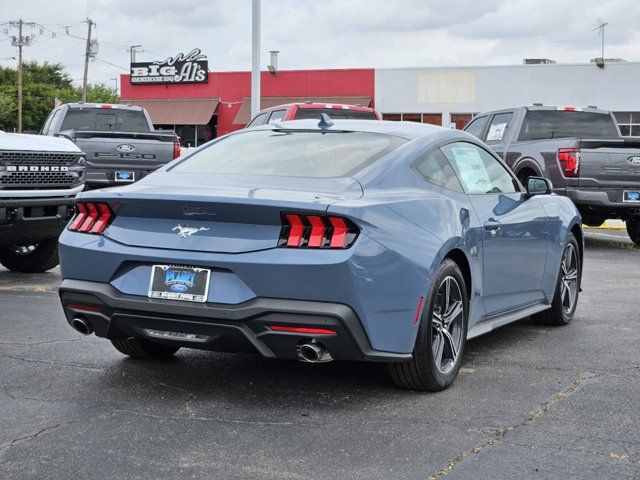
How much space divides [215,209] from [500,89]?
39.3m

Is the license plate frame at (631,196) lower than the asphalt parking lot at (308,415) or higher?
higher

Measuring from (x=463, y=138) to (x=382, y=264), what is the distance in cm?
184

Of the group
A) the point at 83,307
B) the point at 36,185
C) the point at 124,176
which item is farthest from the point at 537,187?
the point at 124,176

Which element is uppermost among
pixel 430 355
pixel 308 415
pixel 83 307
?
pixel 83 307

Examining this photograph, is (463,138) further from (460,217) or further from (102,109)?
(102,109)

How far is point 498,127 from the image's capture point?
15227 mm

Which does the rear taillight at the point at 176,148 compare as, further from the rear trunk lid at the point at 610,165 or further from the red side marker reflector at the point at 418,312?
the red side marker reflector at the point at 418,312

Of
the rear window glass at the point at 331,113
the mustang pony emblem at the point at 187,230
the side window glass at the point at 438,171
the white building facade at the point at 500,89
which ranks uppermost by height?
the white building facade at the point at 500,89

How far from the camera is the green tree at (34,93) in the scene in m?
90.2

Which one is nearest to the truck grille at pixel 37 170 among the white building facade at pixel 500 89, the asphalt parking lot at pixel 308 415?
the asphalt parking lot at pixel 308 415

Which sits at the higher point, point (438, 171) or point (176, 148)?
point (176, 148)

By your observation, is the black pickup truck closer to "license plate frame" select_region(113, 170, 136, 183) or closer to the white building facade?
"license plate frame" select_region(113, 170, 136, 183)

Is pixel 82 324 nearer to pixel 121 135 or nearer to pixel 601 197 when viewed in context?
pixel 601 197

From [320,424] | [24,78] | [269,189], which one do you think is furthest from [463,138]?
[24,78]
